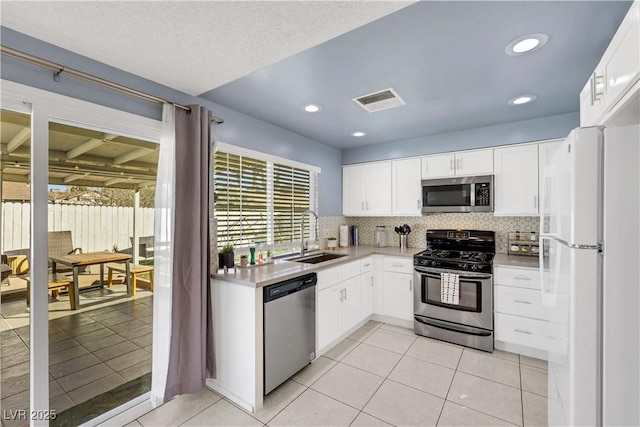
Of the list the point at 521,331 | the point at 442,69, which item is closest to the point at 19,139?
the point at 442,69

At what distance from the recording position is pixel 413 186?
3787mm

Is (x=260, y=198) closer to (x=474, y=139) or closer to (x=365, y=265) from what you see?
(x=365, y=265)

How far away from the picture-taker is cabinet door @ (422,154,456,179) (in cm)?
355

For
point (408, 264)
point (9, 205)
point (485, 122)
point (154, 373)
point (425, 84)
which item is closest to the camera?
point (9, 205)

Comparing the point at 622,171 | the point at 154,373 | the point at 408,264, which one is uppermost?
the point at 622,171

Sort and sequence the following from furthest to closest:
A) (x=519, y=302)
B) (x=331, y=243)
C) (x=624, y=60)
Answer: (x=331, y=243) < (x=519, y=302) < (x=624, y=60)

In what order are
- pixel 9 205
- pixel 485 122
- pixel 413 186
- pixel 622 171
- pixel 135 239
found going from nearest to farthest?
pixel 622 171 → pixel 9 205 → pixel 135 239 → pixel 485 122 → pixel 413 186

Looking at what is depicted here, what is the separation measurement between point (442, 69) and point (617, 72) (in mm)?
1038

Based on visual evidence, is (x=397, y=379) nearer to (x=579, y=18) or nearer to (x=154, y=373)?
(x=154, y=373)

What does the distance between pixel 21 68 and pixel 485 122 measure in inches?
153

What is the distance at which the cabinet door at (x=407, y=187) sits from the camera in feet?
12.3

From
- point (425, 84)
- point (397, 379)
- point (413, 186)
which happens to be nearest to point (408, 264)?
point (413, 186)

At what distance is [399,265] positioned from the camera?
3514 millimetres

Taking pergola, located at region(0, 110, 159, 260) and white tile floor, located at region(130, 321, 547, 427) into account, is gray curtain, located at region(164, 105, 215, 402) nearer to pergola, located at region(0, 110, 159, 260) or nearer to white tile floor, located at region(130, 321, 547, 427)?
white tile floor, located at region(130, 321, 547, 427)
